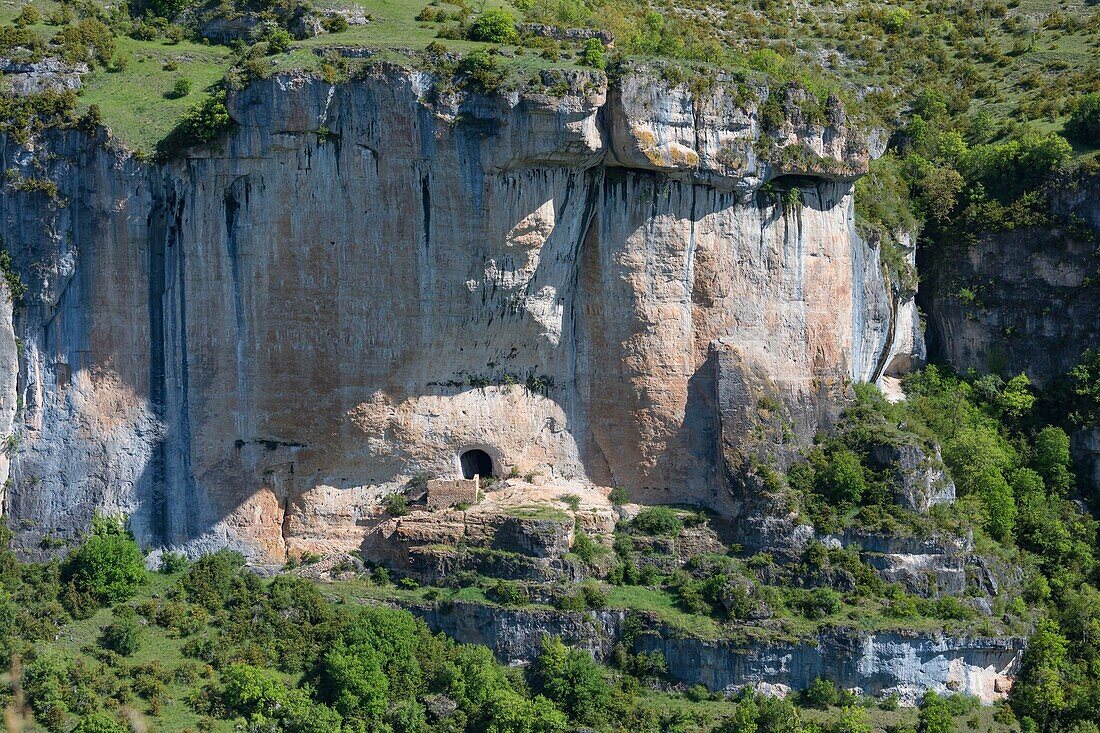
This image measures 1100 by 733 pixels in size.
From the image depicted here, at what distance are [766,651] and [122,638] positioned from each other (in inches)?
734

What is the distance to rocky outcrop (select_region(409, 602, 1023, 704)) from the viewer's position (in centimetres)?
4250

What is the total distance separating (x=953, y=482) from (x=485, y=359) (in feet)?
52.2

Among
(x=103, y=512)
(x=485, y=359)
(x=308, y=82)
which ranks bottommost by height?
(x=103, y=512)

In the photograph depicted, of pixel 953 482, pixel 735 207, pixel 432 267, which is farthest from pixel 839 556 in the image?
pixel 432 267

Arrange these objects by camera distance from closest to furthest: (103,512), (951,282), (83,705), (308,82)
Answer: (83,705)
(308,82)
(103,512)
(951,282)

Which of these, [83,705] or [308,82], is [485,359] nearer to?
[308,82]

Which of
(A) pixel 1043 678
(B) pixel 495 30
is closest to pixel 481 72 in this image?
(B) pixel 495 30

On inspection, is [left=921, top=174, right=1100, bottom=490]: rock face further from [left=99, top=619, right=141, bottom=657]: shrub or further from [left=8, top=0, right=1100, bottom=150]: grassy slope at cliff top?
[left=99, top=619, right=141, bottom=657]: shrub

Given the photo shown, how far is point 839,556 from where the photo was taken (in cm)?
4419

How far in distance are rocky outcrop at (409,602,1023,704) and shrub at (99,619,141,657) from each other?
8393 mm

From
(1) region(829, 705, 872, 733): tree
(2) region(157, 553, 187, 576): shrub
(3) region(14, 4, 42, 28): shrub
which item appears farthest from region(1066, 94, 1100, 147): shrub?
(3) region(14, 4, 42, 28): shrub

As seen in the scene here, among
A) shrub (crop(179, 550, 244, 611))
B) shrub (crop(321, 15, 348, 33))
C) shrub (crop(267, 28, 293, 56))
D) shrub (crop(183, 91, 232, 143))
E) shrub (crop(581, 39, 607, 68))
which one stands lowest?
shrub (crop(179, 550, 244, 611))

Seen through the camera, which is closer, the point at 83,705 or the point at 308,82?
the point at 83,705

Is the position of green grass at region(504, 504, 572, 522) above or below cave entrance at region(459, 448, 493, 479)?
below
